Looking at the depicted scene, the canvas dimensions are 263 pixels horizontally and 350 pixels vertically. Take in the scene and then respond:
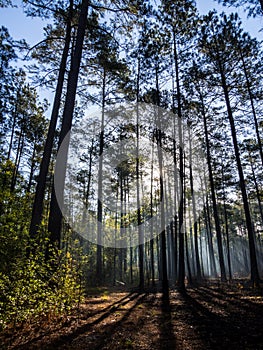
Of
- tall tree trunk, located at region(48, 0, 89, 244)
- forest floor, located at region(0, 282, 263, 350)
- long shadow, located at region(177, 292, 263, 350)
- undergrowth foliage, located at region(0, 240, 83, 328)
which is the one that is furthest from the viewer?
tall tree trunk, located at region(48, 0, 89, 244)

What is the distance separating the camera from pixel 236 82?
41.4 ft

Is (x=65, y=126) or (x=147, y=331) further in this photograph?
(x=65, y=126)

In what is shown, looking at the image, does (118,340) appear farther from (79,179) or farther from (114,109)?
(79,179)

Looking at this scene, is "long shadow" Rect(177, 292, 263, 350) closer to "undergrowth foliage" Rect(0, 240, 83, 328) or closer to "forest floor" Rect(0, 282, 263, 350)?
"forest floor" Rect(0, 282, 263, 350)

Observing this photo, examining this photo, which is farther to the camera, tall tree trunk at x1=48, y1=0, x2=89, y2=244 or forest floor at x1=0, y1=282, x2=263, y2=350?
tall tree trunk at x1=48, y1=0, x2=89, y2=244

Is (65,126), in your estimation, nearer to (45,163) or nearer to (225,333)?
(45,163)

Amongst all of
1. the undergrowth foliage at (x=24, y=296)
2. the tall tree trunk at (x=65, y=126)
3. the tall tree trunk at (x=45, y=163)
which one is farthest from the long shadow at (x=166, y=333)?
the tall tree trunk at (x=45, y=163)

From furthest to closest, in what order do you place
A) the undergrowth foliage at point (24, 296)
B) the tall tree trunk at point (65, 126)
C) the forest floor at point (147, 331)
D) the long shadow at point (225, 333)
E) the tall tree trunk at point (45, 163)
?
1. the tall tree trunk at point (45, 163)
2. the tall tree trunk at point (65, 126)
3. the undergrowth foliage at point (24, 296)
4. the forest floor at point (147, 331)
5. the long shadow at point (225, 333)

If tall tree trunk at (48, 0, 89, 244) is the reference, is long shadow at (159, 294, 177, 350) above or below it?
below

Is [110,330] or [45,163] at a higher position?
[45,163]

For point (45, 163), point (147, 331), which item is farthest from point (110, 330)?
point (45, 163)

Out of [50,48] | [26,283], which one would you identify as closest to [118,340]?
[26,283]

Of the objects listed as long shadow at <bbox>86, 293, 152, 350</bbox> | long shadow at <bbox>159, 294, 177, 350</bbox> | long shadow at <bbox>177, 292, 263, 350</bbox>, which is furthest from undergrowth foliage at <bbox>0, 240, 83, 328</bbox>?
long shadow at <bbox>177, 292, 263, 350</bbox>

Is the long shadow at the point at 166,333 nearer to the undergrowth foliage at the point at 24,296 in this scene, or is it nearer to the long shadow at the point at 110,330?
the long shadow at the point at 110,330
